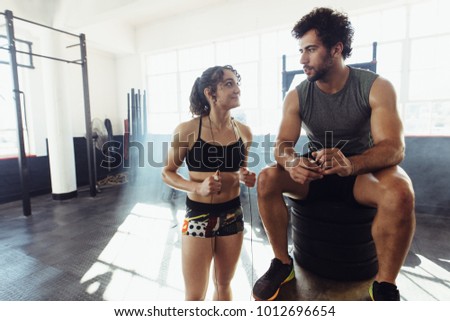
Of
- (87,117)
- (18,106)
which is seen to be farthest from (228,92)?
(87,117)

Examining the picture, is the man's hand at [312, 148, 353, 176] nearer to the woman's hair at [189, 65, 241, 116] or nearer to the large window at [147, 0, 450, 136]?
the woman's hair at [189, 65, 241, 116]

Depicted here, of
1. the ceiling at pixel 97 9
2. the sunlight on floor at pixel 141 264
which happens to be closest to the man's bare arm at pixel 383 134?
the sunlight on floor at pixel 141 264

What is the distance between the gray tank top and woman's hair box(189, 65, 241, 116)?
47 cm

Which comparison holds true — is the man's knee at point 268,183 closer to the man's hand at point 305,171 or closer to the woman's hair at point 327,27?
the man's hand at point 305,171

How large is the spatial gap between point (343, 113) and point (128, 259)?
88.6 inches

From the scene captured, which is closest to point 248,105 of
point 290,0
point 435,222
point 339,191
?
point 290,0

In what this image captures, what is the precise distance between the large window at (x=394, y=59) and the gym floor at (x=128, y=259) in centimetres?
196

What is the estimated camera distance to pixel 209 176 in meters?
1.51

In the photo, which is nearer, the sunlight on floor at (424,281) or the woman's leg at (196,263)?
the woman's leg at (196,263)

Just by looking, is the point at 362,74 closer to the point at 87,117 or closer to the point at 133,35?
the point at 87,117

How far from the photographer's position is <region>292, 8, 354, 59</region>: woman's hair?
5.36 ft

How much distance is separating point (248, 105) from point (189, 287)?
514 centimetres

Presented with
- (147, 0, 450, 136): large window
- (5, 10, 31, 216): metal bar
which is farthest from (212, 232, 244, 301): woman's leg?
(5, 10, 31, 216): metal bar

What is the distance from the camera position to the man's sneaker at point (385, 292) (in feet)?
3.73
